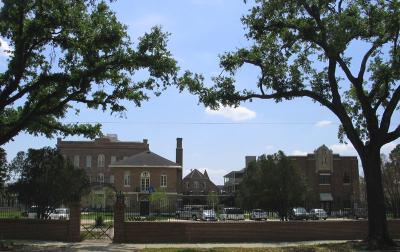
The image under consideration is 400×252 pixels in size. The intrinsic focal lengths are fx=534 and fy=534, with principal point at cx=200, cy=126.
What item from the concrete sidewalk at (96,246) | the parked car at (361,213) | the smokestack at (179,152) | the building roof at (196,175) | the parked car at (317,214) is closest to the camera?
the concrete sidewalk at (96,246)

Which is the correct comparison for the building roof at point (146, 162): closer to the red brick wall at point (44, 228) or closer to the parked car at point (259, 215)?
the parked car at point (259, 215)

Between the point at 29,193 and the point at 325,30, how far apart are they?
743 inches

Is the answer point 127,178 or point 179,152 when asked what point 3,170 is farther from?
point 179,152

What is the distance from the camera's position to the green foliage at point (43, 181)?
30297 millimetres

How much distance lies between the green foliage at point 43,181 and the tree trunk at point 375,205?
51.3ft

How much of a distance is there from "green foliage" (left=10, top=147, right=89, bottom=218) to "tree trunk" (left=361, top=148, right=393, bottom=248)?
1565 centimetres

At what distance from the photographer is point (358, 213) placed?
32375 mm

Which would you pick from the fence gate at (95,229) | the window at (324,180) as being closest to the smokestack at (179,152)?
the window at (324,180)

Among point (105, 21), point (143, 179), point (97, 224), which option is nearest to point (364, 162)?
point (105, 21)

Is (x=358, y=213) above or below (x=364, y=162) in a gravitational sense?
below

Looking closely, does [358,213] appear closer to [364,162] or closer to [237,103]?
[364,162]

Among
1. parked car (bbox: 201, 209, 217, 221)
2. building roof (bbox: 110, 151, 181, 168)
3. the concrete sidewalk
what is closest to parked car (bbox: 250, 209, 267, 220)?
parked car (bbox: 201, 209, 217, 221)

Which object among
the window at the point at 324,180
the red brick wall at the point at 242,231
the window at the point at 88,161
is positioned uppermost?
the window at the point at 88,161

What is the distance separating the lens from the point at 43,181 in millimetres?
30469
